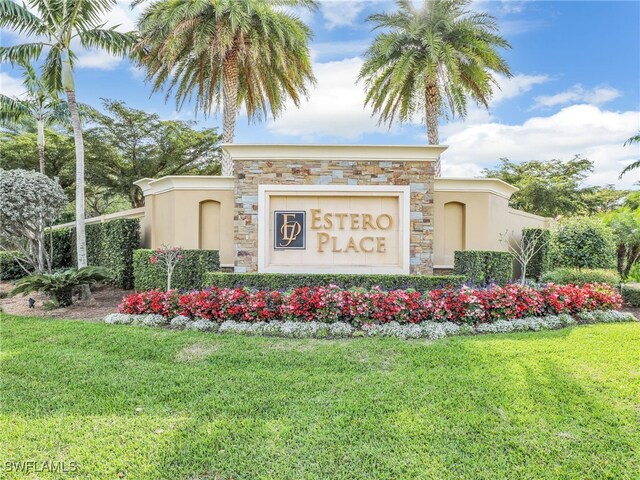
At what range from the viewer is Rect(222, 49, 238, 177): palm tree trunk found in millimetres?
11805

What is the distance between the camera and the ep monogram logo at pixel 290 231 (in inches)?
312

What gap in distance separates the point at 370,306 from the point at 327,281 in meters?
1.36

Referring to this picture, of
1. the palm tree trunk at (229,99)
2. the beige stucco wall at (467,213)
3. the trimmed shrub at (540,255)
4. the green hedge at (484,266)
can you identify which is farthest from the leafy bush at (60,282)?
the trimmed shrub at (540,255)

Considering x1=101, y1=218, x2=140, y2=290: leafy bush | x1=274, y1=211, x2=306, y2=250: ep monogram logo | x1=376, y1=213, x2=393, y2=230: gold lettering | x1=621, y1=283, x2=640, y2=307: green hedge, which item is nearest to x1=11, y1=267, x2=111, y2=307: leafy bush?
x1=101, y1=218, x2=140, y2=290: leafy bush

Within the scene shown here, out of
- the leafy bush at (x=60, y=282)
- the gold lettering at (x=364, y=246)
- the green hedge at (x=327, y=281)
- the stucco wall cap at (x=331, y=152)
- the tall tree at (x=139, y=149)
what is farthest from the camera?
the tall tree at (x=139, y=149)

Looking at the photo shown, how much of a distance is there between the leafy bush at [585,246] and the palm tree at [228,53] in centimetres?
1020

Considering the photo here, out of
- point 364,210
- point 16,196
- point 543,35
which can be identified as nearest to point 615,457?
point 364,210

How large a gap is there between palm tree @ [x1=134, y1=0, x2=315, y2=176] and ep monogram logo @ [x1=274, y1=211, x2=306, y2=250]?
4.55 m

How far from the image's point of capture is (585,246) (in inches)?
389

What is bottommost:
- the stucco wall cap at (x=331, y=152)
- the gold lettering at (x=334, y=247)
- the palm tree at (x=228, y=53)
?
the gold lettering at (x=334, y=247)

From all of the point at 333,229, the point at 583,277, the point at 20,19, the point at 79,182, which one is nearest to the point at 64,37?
the point at 20,19

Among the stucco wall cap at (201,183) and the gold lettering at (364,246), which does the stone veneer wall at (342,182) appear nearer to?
the gold lettering at (364,246)

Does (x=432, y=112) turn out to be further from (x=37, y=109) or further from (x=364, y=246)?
(x=37, y=109)

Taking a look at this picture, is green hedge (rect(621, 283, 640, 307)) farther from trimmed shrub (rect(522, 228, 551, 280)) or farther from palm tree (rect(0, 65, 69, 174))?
palm tree (rect(0, 65, 69, 174))
